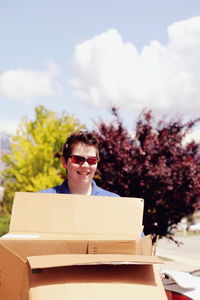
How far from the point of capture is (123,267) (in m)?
1.76

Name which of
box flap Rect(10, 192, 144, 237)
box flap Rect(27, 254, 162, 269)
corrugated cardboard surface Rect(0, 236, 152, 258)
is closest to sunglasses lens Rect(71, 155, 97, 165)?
box flap Rect(10, 192, 144, 237)

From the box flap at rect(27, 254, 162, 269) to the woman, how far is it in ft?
2.70

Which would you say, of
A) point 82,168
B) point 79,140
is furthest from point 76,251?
point 79,140

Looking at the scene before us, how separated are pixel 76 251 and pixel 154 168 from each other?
4744 mm

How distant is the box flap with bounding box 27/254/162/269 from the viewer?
161 centimetres

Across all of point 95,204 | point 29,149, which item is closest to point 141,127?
point 95,204

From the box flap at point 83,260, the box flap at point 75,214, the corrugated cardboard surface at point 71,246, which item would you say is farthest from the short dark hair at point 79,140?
the box flap at point 83,260

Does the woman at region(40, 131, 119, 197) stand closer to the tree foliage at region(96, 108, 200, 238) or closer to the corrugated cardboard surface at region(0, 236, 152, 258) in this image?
the corrugated cardboard surface at region(0, 236, 152, 258)

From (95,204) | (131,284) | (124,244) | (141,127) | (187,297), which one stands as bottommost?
(187,297)

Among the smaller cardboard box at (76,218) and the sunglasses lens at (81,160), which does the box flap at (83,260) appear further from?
the sunglasses lens at (81,160)

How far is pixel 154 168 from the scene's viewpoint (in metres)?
6.51

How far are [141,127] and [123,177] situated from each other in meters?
0.85

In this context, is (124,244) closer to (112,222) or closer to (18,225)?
(112,222)

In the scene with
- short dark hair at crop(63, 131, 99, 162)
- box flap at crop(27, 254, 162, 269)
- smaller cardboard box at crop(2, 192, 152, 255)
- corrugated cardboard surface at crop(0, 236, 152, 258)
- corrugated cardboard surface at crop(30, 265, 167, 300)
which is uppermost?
short dark hair at crop(63, 131, 99, 162)
